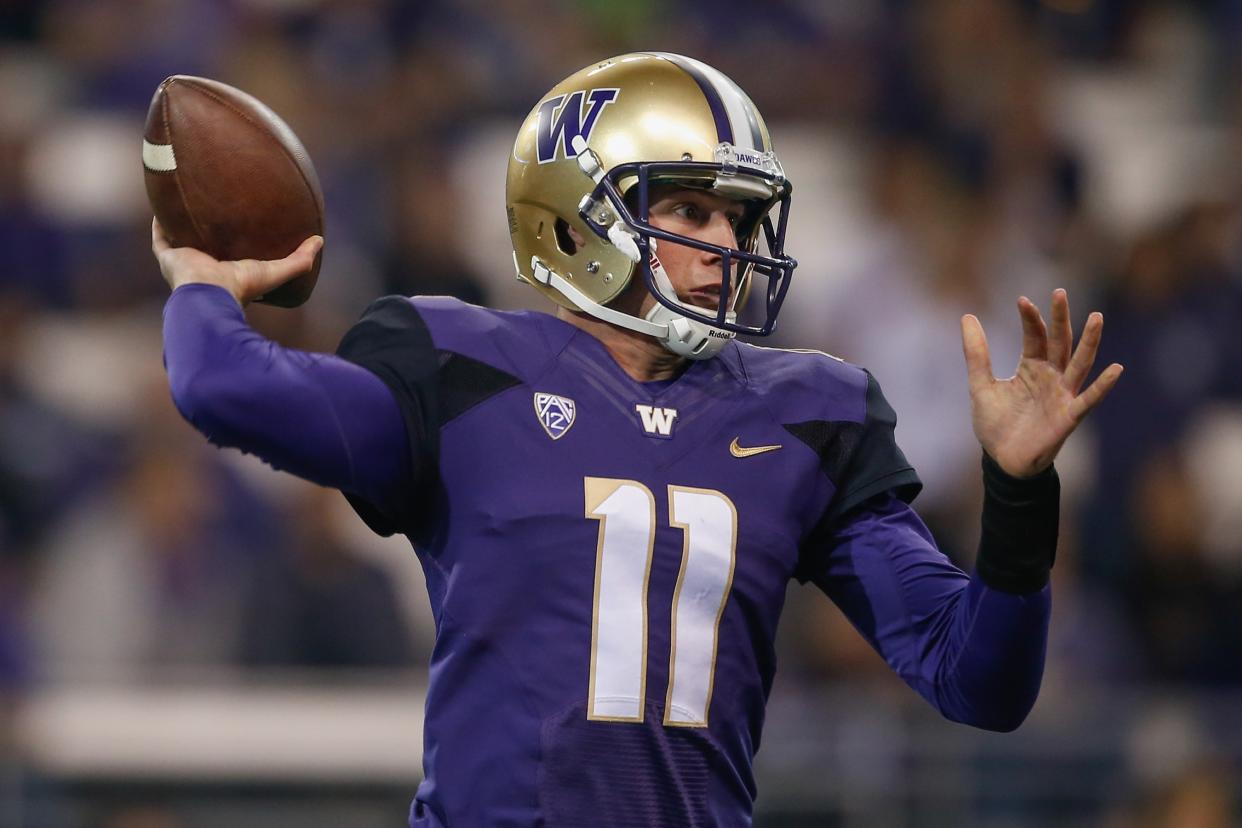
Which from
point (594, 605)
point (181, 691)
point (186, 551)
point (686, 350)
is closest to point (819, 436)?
point (686, 350)

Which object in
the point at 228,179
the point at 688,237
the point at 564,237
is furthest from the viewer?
the point at 564,237

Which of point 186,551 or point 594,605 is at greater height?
point 594,605

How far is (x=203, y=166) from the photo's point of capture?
3029 millimetres

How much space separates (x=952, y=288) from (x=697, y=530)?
4.40m

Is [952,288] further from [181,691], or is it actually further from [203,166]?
[203,166]

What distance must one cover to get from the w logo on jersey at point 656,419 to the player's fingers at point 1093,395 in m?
0.60

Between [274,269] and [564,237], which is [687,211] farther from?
[274,269]

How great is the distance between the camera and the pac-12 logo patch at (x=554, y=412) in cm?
295

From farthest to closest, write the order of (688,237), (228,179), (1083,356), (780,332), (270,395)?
1. (780,332)
2. (688,237)
3. (228,179)
4. (1083,356)
5. (270,395)

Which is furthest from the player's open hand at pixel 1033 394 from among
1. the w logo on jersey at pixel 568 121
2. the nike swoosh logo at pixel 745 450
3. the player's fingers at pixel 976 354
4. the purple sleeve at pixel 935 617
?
the w logo on jersey at pixel 568 121

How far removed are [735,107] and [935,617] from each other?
34.6 inches

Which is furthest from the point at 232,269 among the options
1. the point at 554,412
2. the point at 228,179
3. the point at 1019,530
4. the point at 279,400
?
the point at 1019,530

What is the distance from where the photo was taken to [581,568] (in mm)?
2875

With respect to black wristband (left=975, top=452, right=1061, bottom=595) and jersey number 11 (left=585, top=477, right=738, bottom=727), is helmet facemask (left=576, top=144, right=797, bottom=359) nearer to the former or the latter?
jersey number 11 (left=585, top=477, right=738, bottom=727)
